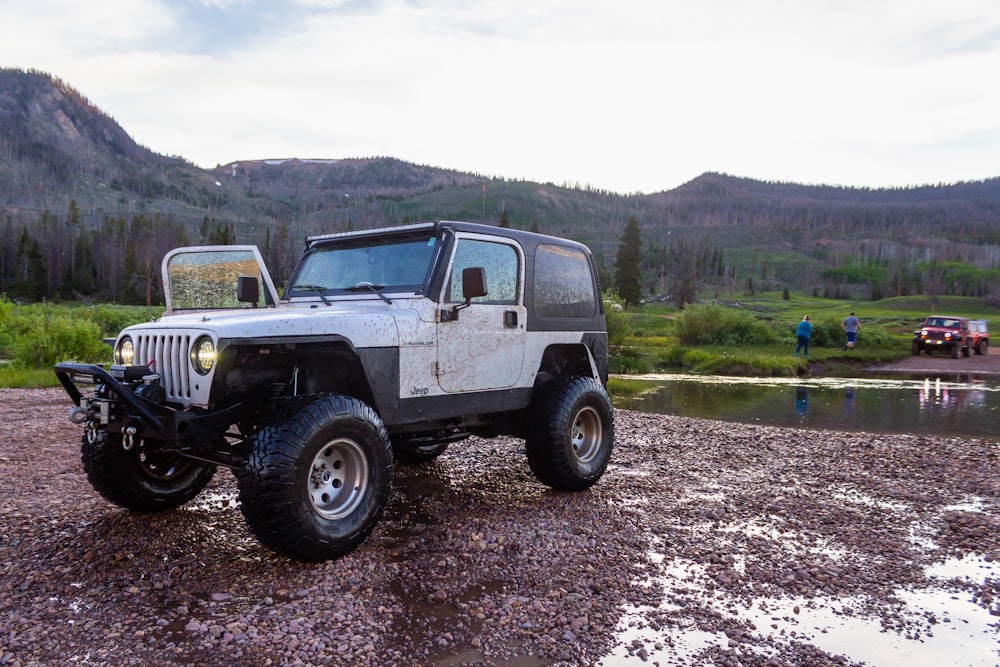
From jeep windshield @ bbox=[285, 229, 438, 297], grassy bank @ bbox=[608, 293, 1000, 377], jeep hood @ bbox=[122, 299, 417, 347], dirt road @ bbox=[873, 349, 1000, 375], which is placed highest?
jeep windshield @ bbox=[285, 229, 438, 297]

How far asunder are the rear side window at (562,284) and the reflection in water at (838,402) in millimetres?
8007

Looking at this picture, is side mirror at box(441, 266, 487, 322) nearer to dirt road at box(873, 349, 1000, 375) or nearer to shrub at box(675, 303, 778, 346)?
dirt road at box(873, 349, 1000, 375)

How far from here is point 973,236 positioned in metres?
175

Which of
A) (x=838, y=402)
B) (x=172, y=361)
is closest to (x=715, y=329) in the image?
(x=838, y=402)

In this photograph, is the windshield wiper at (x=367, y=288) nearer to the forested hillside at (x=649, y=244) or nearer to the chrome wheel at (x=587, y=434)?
the chrome wheel at (x=587, y=434)

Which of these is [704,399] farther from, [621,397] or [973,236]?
[973,236]

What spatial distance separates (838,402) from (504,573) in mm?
15255

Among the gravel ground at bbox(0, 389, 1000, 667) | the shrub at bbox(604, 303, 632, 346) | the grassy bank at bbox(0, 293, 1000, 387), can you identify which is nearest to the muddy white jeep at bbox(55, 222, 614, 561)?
the gravel ground at bbox(0, 389, 1000, 667)

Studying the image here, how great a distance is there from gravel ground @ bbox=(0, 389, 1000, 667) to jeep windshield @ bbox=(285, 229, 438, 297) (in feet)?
6.52

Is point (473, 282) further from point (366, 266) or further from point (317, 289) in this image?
point (317, 289)

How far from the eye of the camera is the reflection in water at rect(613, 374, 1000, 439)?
14.1m

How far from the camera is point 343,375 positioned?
17.7 feet

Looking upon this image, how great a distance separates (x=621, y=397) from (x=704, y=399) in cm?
207

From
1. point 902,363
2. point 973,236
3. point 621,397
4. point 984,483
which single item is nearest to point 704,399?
point 621,397
